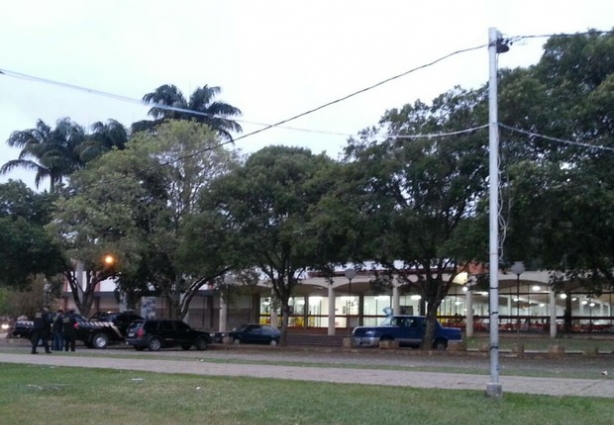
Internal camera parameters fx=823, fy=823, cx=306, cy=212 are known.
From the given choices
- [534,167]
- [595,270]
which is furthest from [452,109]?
[595,270]

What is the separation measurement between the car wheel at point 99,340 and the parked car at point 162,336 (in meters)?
1.75

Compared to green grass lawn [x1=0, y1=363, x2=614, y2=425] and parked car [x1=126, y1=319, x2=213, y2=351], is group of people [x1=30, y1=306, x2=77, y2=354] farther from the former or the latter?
green grass lawn [x1=0, y1=363, x2=614, y2=425]

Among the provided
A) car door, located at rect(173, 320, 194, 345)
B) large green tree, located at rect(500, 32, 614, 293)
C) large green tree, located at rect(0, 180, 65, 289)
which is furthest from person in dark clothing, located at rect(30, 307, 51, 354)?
large green tree, located at rect(500, 32, 614, 293)

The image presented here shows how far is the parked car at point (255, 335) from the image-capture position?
47344 millimetres

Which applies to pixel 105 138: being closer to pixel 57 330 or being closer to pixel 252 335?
pixel 252 335

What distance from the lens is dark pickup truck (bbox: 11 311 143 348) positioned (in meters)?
37.7

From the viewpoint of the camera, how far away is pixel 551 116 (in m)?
25.8

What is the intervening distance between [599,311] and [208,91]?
99.5ft

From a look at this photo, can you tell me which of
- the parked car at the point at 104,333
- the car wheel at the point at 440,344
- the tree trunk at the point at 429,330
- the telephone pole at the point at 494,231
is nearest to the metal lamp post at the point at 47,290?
the parked car at the point at 104,333

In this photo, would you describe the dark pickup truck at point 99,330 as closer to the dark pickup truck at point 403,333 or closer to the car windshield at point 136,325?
the car windshield at point 136,325

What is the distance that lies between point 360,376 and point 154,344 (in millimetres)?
19524

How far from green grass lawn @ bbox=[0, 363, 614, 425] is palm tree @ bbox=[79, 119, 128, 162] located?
4069cm

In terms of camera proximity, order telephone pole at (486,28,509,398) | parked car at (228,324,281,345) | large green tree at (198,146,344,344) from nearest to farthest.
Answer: telephone pole at (486,28,509,398) < large green tree at (198,146,344,344) < parked car at (228,324,281,345)

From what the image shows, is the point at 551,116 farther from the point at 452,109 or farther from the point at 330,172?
the point at 330,172
